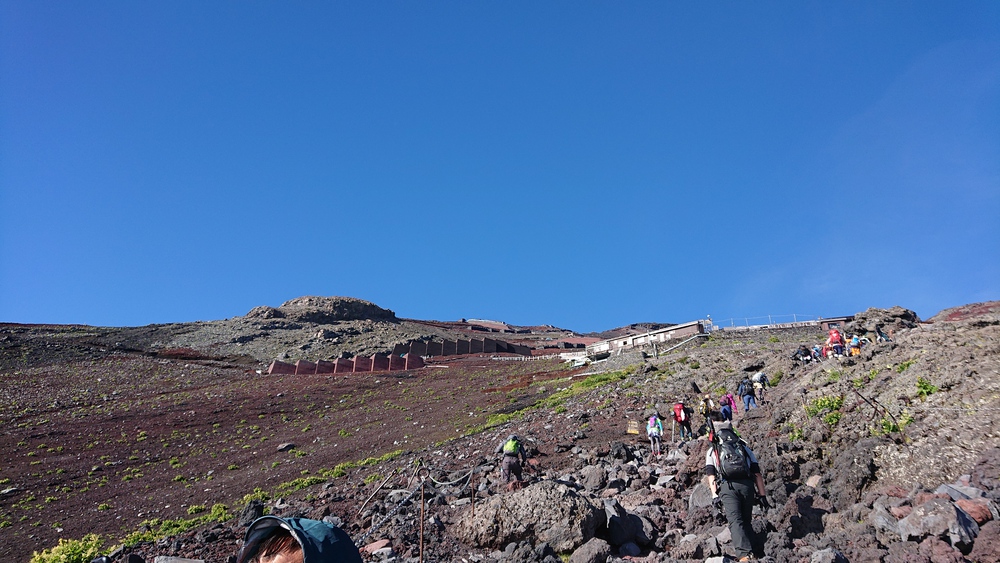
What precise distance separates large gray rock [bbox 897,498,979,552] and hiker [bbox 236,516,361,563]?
189 inches

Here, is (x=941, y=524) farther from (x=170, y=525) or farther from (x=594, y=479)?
(x=170, y=525)

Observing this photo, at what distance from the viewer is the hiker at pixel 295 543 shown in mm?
2441

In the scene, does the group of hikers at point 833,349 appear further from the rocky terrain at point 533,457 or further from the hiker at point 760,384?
the hiker at point 760,384

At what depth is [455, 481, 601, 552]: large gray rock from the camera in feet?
23.5

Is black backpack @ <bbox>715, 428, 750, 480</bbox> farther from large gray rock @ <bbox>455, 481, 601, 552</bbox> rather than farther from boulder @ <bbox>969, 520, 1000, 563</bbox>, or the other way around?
large gray rock @ <bbox>455, 481, 601, 552</bbox>

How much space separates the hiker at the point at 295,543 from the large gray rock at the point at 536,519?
16.9 feet

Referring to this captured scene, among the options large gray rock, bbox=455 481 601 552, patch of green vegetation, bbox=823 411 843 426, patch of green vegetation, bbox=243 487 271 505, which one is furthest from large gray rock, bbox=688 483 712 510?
patch of green vegetation, bbox=243 487 271 505

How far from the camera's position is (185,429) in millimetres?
28875

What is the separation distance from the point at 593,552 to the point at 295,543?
4.78 m

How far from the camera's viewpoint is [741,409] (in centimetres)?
1512

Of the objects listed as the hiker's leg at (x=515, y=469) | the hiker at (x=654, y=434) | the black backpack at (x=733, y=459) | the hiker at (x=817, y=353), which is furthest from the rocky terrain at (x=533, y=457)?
the hiker at (x=817, y=353)

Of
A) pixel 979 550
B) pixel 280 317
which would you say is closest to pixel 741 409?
pixel 979 550

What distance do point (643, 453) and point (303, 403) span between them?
2643 cm

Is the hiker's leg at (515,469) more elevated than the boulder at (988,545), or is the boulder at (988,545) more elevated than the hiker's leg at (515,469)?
the boulder at (988,545)
